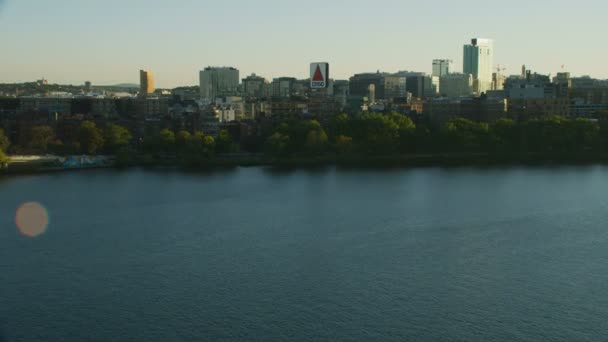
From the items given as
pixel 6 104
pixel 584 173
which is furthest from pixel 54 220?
pixel 6 104

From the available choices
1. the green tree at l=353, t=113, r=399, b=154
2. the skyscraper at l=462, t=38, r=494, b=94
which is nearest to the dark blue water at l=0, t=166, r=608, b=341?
the green tree at l=353, t=113, r=399, b=154

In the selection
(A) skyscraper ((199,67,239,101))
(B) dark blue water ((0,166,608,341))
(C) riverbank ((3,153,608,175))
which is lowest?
(B) dark blue water ((0,166,608,341))

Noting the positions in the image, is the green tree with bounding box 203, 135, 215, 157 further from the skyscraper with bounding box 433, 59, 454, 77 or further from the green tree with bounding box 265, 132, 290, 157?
the skyscraper with bounding box 433, 59, 454, 77

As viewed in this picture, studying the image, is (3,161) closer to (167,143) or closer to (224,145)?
(167,143)

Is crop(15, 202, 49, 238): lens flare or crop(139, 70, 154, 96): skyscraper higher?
crop(139, 70, 154, 96): skyscraper

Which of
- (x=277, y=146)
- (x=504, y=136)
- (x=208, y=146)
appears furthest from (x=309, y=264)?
(x=504, y=136)

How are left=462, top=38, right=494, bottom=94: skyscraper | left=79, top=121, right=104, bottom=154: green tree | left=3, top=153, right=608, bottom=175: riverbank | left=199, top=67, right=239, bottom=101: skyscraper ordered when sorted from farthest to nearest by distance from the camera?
1. left=462, top=38, right=494, bottom=94: skyscraper
2. left=199, top=67, right=239, bottom=101: skyscraper
3. left=79, top=121, right=104, bottom=154: green tree
4. left=3, top=153, right=608, bottom=175: riverbank

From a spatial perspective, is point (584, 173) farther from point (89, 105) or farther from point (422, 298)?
point (89, 105)
